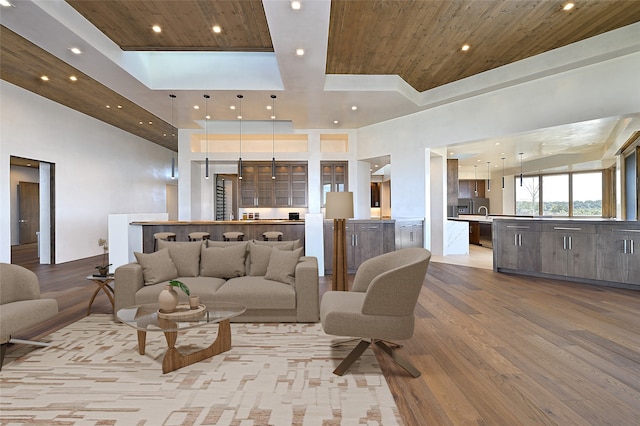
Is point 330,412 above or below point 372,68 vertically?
below

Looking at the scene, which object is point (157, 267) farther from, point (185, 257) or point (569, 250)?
point (569, 250)

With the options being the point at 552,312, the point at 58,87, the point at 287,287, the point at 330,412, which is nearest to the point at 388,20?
the point at 287,287

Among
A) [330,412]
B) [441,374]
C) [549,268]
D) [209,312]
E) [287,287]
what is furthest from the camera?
[549,268]

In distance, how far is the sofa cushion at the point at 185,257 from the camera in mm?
3898

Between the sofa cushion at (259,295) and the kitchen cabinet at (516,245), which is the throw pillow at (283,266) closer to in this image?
the sofa cushion at (259,295)

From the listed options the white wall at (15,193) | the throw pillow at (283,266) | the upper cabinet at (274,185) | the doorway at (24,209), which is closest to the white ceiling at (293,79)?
the upper cabinet at (274,185)

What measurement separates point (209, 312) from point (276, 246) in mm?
1491

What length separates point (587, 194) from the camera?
1059cm

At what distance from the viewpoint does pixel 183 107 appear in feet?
22.4

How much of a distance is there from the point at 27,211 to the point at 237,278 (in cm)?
1118

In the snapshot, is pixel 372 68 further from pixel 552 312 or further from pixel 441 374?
pixel 441 374

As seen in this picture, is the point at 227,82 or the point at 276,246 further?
the point at 227,82

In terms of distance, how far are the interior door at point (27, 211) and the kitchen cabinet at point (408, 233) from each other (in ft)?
38.5

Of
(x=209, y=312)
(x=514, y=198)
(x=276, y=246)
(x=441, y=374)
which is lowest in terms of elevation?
(x=441, y=374)
